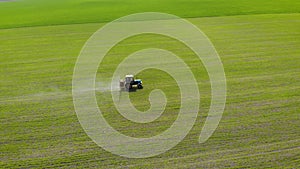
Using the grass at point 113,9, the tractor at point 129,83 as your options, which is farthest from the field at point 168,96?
the grass at point 113,9

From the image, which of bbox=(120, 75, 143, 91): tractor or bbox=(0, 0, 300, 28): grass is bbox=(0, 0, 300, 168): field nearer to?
bbox=(120, 75, 143, 91): tractor

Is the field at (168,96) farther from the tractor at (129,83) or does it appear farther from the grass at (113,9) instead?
the grass at (113,9)

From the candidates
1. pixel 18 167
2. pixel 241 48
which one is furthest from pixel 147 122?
pixel 241 48

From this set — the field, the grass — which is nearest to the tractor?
the field

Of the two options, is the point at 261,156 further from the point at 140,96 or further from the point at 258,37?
the point at 258,37

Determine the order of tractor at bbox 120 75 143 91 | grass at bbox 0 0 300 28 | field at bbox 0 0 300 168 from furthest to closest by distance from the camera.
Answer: grass at bbox 0 0 300 28, tractor at bbox 120 75 143 91, field at bbox 0 0 300 168

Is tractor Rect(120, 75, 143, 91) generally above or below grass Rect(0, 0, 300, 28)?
below

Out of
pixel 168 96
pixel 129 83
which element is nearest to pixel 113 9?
pixel 129 83
